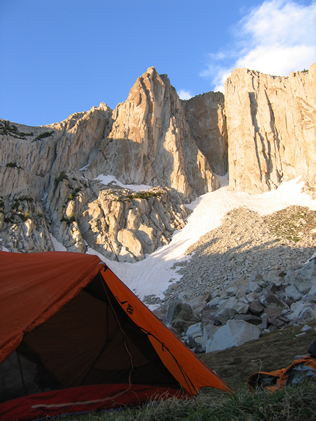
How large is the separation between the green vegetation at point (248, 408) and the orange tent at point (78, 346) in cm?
151

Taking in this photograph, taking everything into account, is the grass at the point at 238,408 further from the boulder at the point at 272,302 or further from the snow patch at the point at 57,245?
the snow patch at the point at 57,245

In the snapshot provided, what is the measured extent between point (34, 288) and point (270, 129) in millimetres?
54067

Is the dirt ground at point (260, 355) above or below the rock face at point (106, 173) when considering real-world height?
below

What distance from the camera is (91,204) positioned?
39.7m

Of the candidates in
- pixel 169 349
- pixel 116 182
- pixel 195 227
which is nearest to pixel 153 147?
pixel 116 182

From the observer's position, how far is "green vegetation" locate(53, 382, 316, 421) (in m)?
2.62

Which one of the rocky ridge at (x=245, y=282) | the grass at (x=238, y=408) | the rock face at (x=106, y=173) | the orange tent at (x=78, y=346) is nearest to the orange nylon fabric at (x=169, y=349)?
the orange tent at (x=78, y=346)

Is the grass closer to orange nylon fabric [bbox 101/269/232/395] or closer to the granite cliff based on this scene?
orange nylon fabric [bbox 101/269/232/395]

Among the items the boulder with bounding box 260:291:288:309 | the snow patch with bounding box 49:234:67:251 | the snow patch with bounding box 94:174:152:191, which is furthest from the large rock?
the snow patch with bounding box 94:174:152:191

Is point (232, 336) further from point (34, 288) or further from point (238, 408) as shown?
point (34, 288)

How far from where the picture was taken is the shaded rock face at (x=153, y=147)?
49.0 metres

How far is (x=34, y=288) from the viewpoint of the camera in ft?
14.7

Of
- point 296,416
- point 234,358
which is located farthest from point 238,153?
point 296,416

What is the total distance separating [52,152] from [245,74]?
134 feet
